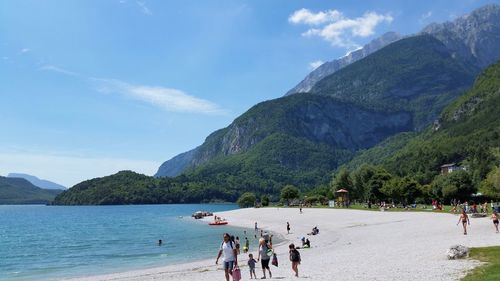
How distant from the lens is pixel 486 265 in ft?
58.1

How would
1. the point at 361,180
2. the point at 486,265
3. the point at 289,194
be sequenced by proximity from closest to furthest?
the point at 486,265 < the point at 361,180 < the point at 289,194

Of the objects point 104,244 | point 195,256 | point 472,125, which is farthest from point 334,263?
point 472,125

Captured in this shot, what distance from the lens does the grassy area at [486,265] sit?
15.4 meters

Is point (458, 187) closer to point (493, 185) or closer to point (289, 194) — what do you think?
point (493, 185)

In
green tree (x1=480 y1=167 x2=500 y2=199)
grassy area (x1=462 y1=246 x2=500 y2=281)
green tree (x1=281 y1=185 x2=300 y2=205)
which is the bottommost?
grassy area (x1=462 y1=246 x2=500 y2=281)

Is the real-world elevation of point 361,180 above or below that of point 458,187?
above

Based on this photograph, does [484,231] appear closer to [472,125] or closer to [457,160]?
[457,160]

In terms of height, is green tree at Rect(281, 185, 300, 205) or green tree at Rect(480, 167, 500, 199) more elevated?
green tree at Rect(281, 185, 300, 205)

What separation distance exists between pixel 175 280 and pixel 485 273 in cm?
1579

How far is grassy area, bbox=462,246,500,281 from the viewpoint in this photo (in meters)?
15.4

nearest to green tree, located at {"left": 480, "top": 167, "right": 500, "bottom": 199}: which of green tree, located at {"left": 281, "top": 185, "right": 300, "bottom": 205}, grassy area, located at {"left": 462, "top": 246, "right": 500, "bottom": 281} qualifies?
grassy area, located at {"left": 462, "top": 246, "right": 500, "bottom": 281}

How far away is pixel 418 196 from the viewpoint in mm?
97875

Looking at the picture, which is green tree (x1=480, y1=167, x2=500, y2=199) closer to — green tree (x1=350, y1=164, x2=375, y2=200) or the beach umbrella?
the beach umbrella

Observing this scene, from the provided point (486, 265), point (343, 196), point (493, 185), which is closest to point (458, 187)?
point (493, 185)
